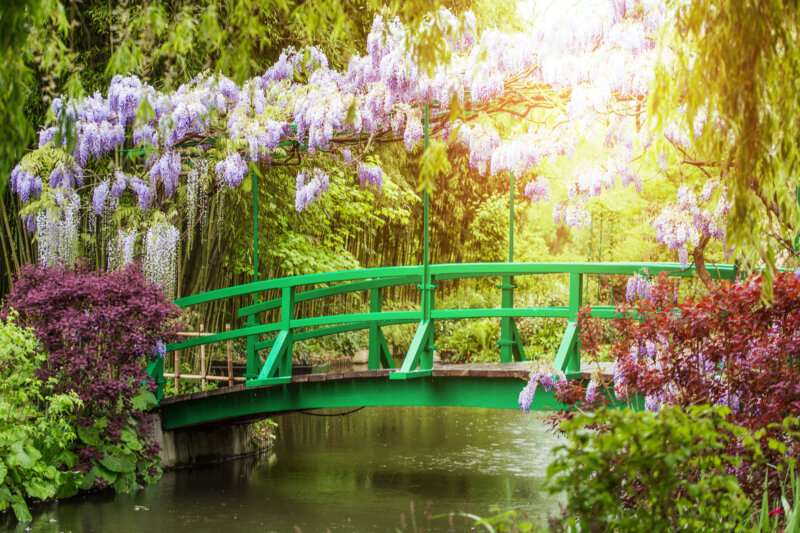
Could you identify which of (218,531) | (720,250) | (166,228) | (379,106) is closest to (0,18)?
(218,531)

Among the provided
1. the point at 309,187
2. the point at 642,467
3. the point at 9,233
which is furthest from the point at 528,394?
the point at 9,233

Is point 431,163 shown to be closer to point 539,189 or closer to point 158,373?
point 539,189

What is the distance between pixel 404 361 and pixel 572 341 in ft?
3.68

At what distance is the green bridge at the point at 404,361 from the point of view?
6168 millimetres

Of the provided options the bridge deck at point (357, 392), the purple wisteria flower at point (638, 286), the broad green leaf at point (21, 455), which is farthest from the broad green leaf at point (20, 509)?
the purple wisteria flower at point (638, 286)

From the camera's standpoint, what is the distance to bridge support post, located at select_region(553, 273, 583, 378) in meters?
5.93

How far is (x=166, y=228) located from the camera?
25.6 ft

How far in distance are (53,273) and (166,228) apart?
110 centimetres

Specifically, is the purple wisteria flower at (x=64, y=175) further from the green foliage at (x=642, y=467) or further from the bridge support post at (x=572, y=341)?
the green foliage at (x=642, y=467)

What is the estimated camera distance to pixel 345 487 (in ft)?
23.8

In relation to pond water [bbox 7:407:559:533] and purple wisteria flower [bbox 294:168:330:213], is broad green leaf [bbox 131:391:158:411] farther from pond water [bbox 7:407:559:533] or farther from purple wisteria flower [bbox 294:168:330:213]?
purple wisteria flower [bbox 294:168:330:213]

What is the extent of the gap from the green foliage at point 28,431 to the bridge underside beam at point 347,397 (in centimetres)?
115

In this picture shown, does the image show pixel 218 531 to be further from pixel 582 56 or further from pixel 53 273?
pixel 582 56

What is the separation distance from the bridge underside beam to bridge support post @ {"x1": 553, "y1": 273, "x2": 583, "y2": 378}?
0.25 metres
